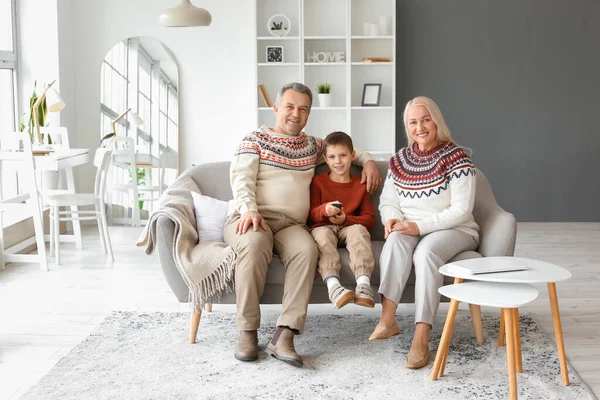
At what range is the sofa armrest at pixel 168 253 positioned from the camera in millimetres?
3389

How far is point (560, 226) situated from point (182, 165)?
325cm

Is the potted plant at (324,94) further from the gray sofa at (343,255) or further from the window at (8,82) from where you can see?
the gray sofa at (343,255)

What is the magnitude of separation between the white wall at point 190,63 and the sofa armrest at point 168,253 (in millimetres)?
3233

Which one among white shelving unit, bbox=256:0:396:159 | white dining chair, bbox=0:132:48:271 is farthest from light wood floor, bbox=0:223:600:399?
white shelving unit, bbox=256:0:396:159

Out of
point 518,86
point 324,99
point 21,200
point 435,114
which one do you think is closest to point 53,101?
point 21,200

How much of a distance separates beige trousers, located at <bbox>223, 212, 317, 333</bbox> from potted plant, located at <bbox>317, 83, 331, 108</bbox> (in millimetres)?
3146

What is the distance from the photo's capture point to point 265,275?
11.0ft

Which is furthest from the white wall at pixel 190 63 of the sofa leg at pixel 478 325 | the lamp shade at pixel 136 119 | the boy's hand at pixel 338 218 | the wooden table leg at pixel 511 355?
the wooden table leg at pixel 511 355

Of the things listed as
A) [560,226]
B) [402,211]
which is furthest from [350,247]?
[560,226]

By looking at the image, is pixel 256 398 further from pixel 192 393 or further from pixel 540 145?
pixel 540 145

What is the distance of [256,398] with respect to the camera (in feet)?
9.41

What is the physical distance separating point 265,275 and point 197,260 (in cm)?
30

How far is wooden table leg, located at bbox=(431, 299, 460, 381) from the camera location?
2947mm

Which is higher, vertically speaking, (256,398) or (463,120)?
(463,120)
